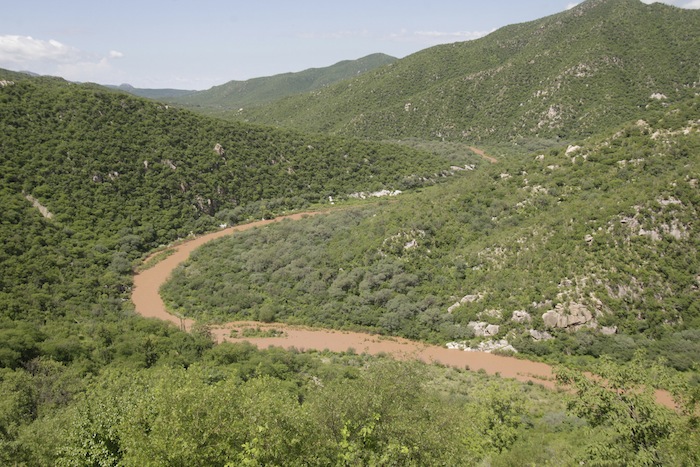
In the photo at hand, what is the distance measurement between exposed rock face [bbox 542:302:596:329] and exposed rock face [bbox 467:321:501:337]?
4170 mm

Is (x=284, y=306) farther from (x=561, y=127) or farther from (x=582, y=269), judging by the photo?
(x=561, y=127)

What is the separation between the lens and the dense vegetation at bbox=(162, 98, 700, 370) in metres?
36.2

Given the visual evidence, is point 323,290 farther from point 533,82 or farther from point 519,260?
point 533,82

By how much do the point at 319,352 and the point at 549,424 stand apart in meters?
20.2

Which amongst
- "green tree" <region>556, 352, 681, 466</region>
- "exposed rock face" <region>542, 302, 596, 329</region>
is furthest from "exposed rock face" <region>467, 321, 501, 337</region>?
"green tree" <region>556, 352, 681, 466</region>

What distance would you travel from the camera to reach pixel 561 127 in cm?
11825

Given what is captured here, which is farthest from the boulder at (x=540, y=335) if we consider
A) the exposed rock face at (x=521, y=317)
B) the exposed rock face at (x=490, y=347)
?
the exposed rock face at (x=490, y=347)

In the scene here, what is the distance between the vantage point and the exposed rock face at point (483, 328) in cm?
3863

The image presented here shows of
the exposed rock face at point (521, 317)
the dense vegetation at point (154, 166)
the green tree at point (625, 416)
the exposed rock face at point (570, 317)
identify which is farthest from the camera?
the dense vegetation at point (154, 166)

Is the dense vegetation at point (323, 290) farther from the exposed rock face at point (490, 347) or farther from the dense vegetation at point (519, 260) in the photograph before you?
the exposed rock face at point (490, 347)

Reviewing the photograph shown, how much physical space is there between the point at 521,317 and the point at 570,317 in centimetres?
383

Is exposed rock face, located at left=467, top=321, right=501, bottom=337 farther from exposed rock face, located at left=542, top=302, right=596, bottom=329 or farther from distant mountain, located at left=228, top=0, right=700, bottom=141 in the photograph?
distant mountain, located at left=228, top=0, right=700, bottom=141

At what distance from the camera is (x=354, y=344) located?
41.5m

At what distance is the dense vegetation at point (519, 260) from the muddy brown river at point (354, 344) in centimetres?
149
